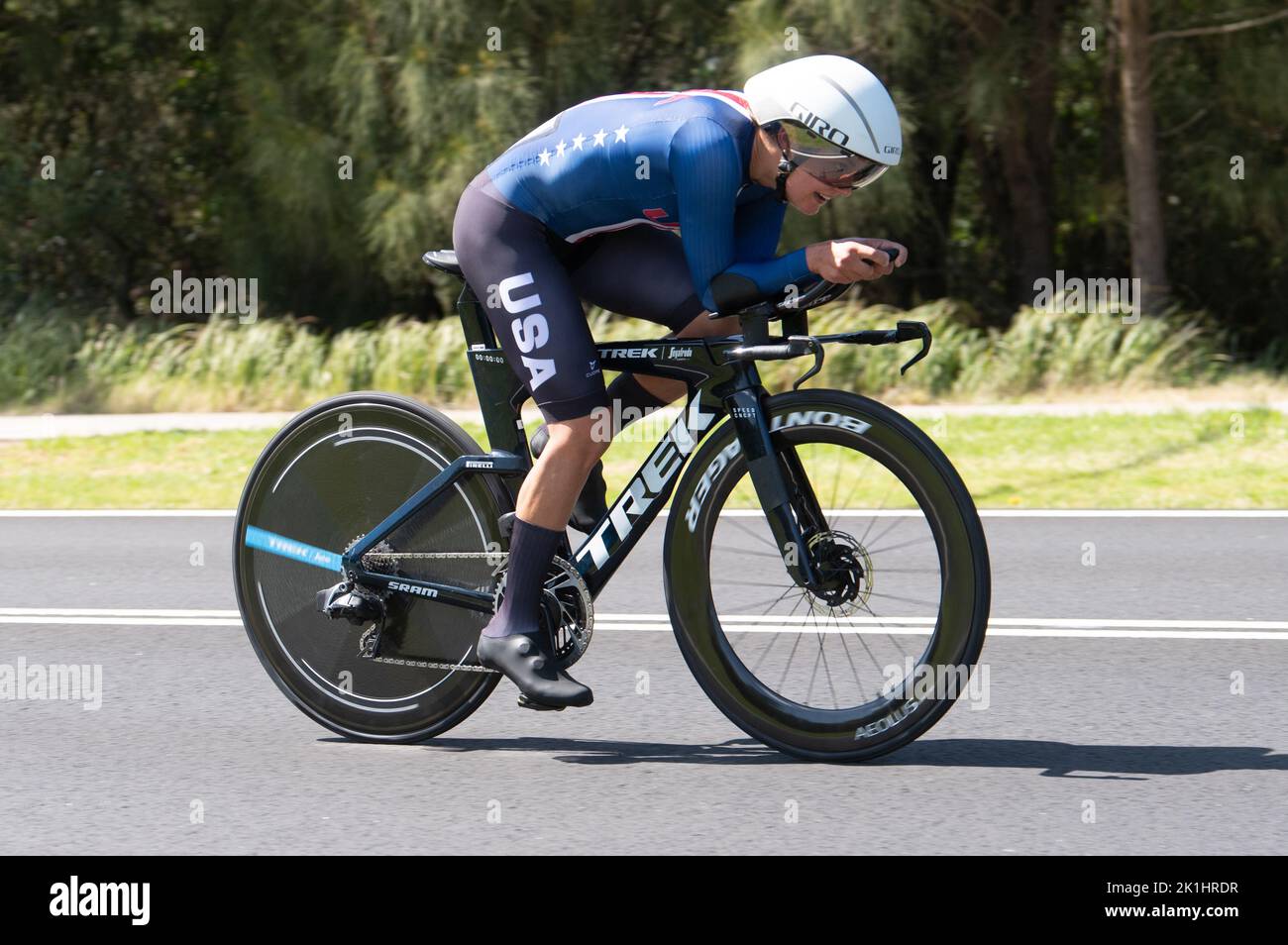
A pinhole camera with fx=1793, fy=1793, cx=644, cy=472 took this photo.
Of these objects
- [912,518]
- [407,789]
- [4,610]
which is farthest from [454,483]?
[4,610]

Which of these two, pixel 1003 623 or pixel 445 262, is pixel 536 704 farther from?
pixel 1003 623

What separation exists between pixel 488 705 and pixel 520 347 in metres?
1.32

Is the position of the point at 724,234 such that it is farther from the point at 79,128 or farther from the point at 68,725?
the point at 79,128

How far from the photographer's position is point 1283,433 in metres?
10.9

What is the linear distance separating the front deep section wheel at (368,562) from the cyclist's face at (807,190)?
1.15 meters

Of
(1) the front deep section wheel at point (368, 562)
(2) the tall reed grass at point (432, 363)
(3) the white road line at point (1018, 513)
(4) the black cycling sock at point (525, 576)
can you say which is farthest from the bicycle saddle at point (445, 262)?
(2) the tall reed grass at point (432, 363)

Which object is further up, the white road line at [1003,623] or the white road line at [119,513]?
the white road line at [119,513]

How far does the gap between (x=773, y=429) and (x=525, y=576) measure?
0.75m

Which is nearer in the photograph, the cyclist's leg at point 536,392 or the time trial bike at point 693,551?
the time trial bike at point 693,551

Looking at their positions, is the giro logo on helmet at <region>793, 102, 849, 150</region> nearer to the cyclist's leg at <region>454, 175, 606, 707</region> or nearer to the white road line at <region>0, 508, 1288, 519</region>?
the cyclist's leg at <region>454, 175, 606, 707</region>

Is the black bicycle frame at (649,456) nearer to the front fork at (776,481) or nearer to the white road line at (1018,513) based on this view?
the front fork at (776,481)

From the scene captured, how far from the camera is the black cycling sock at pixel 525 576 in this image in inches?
184

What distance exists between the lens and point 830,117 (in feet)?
13.9

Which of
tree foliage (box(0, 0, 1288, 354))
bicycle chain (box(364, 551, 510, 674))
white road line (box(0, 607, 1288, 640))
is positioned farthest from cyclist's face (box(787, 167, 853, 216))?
tree foliage (box(0, 0, 1288, 354))
